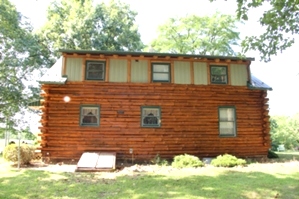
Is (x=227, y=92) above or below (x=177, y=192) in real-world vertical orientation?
above

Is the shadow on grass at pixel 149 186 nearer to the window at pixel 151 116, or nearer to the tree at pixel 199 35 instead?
the window at pixel 151 116

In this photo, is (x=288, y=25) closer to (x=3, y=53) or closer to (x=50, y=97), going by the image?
(x=50, y=97)

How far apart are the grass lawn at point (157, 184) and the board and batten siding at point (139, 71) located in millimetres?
4869

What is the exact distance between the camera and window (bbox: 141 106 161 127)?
12.2 metres

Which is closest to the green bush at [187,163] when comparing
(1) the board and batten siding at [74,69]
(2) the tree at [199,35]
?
(1) the board and batten siding at [74,69]

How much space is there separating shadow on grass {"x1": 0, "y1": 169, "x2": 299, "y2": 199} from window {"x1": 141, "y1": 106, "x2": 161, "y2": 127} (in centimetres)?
369

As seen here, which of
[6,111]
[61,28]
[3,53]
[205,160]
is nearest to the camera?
[205,160]

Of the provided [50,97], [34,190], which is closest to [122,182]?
[34,190]

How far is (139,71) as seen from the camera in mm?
12453

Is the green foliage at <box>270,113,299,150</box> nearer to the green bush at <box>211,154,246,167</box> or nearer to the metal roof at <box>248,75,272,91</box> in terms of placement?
the metal roof at <box>248,75,272,91</box>

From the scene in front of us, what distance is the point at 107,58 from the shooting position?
40.7 ft

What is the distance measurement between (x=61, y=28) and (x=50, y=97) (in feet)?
44.2

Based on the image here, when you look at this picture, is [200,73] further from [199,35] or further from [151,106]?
[199,35]

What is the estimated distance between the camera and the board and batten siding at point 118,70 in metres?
12.3
